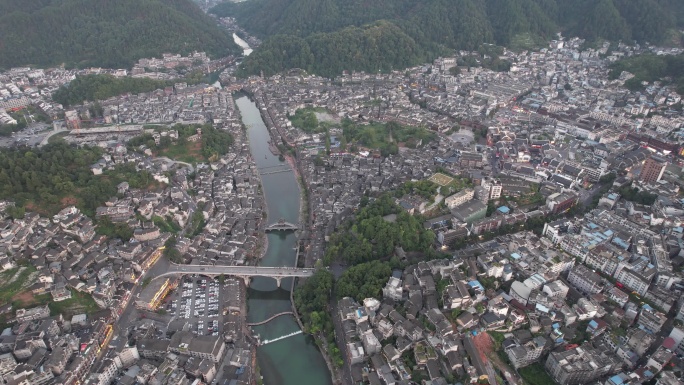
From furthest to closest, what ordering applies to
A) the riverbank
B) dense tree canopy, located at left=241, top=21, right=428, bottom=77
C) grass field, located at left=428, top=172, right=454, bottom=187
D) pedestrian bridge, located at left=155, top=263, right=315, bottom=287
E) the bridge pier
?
dense tree canopy, located at left=241, top=21, right=428, bottom=77, grass field, located at left=428, top=172, right=454, bottom=187, the bridge pier, pedestrian bridge, located at left=155, top=263, right=315, bottom=287, the riverbank

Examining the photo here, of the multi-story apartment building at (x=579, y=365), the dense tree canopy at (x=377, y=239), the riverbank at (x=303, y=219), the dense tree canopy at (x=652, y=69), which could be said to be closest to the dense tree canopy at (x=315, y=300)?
the riverbank at (x=303, y=219)

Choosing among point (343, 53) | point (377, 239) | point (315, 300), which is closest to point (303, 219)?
point (377, 239)

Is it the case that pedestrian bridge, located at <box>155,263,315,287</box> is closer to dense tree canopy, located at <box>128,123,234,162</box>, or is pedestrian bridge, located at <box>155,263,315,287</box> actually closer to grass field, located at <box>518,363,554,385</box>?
grass field, located at <box>518,363,554,385</box>

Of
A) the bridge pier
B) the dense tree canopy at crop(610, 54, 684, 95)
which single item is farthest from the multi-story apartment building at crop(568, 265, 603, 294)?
the dense tree canopy at crop(610, 54, 684, 95)

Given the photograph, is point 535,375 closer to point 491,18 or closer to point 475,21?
point 475,21

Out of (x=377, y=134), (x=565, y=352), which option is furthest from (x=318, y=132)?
(x=565, y=352)

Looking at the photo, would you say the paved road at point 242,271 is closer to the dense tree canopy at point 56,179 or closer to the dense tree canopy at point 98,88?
the dense tree canopy at point 56,179
